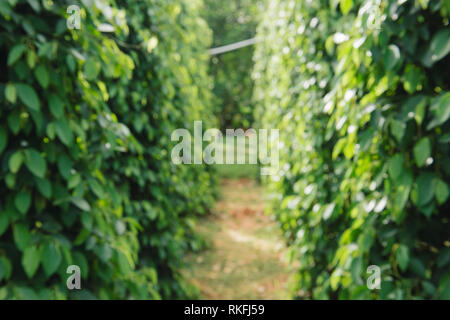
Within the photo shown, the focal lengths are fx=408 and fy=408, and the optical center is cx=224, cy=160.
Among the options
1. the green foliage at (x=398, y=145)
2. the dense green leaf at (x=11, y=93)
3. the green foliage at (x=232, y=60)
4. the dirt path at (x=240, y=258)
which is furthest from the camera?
the green foliage at (x=232, y=60)

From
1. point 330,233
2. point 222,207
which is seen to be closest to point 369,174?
point 330,233

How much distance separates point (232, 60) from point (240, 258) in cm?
1108

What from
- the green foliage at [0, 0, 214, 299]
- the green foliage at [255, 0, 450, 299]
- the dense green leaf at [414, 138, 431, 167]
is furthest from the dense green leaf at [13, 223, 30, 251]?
the dense green leaf at [414, 138, 431, 167]

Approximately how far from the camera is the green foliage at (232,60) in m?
14.9

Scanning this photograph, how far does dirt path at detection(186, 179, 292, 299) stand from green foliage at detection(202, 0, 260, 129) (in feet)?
25.1

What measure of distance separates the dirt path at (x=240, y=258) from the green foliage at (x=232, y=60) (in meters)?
7.64

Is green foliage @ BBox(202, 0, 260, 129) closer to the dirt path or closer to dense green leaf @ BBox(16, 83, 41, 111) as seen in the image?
the dirt path

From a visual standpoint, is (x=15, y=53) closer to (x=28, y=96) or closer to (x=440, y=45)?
(x=28, y=96)

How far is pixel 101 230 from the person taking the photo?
1839mm

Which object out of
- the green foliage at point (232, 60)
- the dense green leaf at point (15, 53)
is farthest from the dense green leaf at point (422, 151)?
the green foliage at point (232, 60)

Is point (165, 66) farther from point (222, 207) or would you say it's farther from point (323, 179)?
point (222, 207)

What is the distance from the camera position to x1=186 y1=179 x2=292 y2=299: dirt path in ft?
14.3

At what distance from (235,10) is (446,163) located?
51.0ft

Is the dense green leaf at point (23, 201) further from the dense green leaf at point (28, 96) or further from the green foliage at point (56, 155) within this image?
the dense green leaf at point (28, 96)
